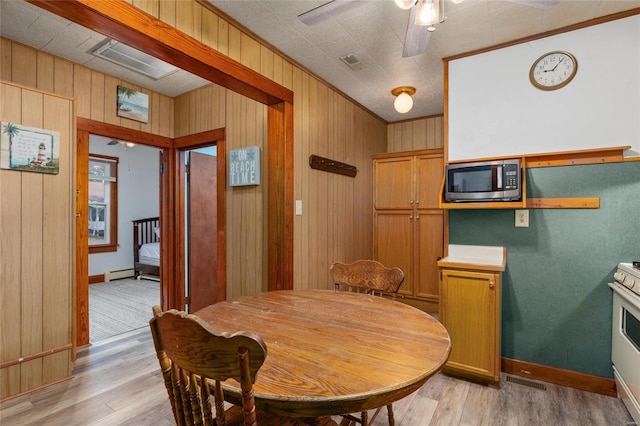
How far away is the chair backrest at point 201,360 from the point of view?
0.73 m

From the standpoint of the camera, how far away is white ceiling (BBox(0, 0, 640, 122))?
2.09 m

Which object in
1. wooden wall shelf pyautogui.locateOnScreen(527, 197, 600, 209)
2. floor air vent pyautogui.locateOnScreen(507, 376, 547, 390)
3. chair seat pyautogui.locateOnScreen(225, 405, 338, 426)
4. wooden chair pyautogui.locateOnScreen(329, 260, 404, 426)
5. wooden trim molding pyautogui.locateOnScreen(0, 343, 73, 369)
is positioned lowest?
floor air vent pyautogui.locateOnScreen(507, 376, 547, 390)

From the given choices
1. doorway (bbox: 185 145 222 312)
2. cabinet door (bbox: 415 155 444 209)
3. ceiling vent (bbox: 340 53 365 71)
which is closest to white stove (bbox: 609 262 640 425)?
cabinet door (bbox: 415 155 444 209)

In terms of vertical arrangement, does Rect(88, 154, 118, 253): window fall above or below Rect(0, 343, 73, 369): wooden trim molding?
above

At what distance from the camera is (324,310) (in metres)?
1.52

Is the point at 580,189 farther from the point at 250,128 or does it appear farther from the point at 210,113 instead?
the point at 210,113

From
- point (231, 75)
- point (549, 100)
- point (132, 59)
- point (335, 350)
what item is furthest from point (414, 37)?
point (132, 59)

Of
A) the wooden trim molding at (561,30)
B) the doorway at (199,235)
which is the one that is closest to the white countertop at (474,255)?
the wooden trim molding at (561,30)

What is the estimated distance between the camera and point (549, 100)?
2.38m

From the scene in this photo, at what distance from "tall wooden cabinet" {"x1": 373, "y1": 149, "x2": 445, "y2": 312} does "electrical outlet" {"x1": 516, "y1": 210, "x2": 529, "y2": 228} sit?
1155 millimetres

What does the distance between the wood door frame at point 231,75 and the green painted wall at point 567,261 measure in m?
1.69

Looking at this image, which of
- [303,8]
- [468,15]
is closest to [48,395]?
[303,8]

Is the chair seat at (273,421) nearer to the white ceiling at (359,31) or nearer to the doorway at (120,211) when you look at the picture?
the white ceiling at (359,31)

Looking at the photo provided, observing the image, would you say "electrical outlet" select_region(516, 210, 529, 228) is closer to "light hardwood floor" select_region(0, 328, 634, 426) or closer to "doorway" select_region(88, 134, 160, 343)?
"light hardwood floor" select_region(0, 328, 634, 426)
